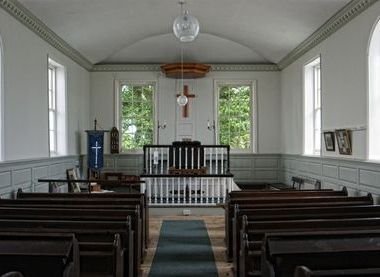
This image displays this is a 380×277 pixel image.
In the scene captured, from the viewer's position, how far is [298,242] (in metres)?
2.77

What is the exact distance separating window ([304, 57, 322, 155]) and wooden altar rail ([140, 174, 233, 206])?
5.84 feet

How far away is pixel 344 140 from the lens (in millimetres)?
7168

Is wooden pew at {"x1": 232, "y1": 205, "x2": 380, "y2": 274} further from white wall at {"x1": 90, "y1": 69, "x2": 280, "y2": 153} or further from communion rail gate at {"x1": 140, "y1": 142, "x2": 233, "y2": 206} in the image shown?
white wall at {"x1": 90, "y1": 69, "x2": 280, "y2": 153}

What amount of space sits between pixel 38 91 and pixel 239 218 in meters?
4.61

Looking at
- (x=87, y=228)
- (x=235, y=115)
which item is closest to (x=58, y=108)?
(x=235, y=115)

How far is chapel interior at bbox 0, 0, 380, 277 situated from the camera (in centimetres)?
370

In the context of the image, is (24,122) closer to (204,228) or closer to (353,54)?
(204,228)

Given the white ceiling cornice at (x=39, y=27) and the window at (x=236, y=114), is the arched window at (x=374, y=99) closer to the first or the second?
the white ceiling cornice at (x=39, y=27)

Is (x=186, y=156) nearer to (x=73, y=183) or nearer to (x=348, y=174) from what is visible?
(x=73, y=183)

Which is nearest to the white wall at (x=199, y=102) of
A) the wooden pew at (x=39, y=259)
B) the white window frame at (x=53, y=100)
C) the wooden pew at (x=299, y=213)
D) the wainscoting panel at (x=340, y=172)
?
the wainscoting panel at (x=340, y=172)

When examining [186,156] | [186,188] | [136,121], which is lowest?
[186,188]

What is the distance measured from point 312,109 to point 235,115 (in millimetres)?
2903

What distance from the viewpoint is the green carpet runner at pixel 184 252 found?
4973 mm

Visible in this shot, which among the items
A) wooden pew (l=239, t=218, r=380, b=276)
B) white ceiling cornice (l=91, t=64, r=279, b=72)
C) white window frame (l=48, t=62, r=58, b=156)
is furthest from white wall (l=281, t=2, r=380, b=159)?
white window frame (l=48, t=62, r=58, b=156)
